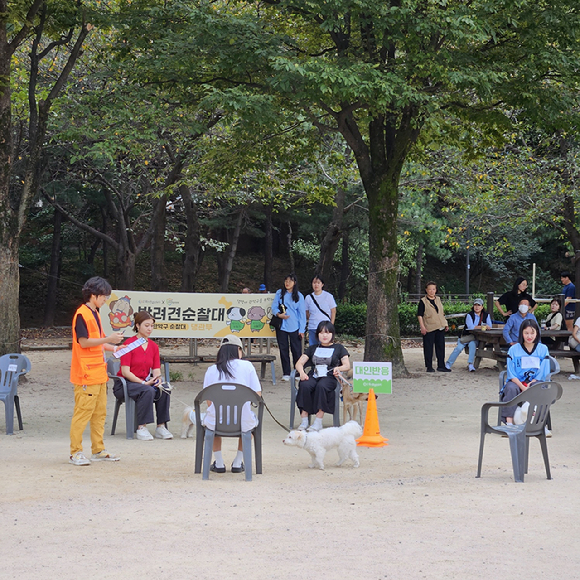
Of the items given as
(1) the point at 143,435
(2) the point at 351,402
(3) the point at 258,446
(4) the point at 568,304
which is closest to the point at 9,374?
(1) the point at 143,435

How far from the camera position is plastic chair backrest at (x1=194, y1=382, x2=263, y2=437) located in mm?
6789

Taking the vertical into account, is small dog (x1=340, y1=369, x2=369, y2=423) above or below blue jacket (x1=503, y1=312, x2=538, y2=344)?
below

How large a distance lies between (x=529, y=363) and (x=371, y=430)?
6.26ft

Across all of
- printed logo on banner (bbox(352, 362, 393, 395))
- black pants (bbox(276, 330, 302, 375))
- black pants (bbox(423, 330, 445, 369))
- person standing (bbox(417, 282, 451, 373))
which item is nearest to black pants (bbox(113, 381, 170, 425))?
printed logo on banner (bbox(352, 362, 393, 395))

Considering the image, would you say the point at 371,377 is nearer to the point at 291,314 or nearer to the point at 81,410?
the point at 81,410

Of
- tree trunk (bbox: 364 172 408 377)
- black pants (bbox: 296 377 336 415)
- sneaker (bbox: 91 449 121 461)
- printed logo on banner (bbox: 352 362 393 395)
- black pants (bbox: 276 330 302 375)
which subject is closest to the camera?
sneaker (bbox: 91 449 121 461)

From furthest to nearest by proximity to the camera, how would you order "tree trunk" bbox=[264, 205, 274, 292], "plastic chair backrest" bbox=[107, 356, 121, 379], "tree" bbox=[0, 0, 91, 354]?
"tree trunk" bbox=[264, 205, 274, 292]
"tree" bbox=[0, 0, 91, 354]
"plastic chair backrest" bbox=[107, 356, 121, 379]

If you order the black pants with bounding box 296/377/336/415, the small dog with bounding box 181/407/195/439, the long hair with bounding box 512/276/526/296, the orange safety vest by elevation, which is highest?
the long hair with bounding box 512/276/526/296

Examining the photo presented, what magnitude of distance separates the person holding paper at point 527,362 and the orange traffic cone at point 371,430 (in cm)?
144

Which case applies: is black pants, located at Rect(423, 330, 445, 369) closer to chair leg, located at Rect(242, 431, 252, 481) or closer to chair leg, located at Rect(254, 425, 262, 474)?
chair leg, located at Rect(254, 425, 262, 474)

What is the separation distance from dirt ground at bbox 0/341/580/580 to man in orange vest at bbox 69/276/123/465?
333mm

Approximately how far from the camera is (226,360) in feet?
23.7

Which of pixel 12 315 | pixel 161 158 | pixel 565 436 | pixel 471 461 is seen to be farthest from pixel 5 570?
pixel 161 158

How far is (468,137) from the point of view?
1589 centimetres
